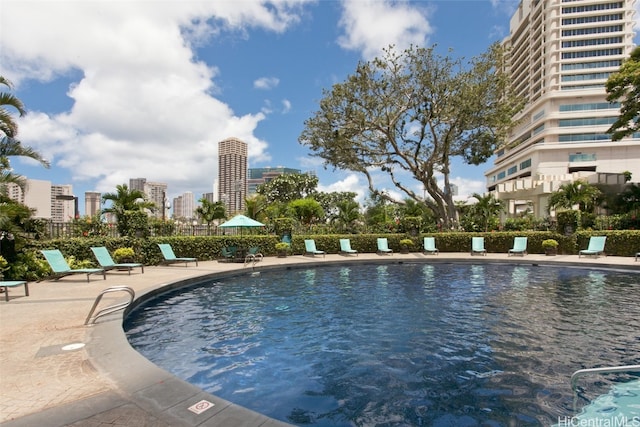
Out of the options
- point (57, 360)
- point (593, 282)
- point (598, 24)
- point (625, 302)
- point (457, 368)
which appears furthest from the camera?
point (598, 24)

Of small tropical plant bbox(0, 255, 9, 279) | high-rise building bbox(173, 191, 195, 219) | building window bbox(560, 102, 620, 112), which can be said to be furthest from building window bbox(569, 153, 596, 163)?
high-rise building bbox(173, 191, 195, 219)

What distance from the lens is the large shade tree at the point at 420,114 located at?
24.0m

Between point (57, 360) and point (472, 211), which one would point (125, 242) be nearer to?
point (57, 360)

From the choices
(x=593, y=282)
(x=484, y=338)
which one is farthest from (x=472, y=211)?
(x=484, y=338)

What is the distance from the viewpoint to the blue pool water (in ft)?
13.3

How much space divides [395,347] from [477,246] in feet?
54.5

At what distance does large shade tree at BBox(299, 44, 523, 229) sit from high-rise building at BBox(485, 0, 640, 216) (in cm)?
3319

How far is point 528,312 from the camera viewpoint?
811 centimetres

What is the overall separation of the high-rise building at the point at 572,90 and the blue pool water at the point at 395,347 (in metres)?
52.4

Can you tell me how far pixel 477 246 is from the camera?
67.3ft

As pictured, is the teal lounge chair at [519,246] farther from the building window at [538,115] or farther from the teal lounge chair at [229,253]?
the building window at [538,115]

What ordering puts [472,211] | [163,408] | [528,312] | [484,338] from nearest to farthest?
[163,408], [484,338], [528,312], [472,211]

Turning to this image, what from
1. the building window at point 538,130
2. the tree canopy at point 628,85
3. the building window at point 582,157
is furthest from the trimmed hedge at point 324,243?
the building window at point 538,130

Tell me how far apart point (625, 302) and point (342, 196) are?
199ft
